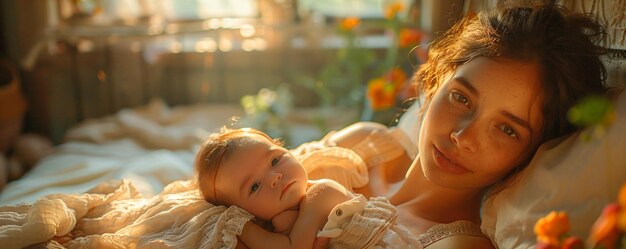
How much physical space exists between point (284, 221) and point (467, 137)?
0.41 metres

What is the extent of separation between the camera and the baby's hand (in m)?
1.31

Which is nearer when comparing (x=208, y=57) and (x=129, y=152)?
(x=129, y=152)

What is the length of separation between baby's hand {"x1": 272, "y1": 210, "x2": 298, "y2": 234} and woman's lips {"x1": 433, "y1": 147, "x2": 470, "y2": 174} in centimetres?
32

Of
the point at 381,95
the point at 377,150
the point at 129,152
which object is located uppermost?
the point at 377,150

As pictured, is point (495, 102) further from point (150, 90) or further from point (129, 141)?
point (150, 90)

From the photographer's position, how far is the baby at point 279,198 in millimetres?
1237

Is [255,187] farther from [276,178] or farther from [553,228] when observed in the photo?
[553,228]

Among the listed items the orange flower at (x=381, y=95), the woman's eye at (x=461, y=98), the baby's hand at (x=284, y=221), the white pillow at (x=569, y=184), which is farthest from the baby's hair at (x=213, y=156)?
the orange flower at (x=381, y=95)

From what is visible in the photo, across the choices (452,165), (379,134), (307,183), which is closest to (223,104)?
(379,134)

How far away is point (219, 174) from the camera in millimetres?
1361

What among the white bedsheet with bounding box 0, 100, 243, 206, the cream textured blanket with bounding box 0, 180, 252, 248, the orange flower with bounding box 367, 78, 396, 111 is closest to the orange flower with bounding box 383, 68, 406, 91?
the orange flower with bounding box 367, 78, 396, 111

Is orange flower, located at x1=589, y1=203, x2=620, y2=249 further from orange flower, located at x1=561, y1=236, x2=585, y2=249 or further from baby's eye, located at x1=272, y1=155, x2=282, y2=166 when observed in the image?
baby's eye, located at x1=272, y1=155, x2=282, y2=166

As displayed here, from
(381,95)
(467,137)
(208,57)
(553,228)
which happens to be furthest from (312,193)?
(208,57)

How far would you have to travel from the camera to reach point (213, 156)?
1.38 metres
